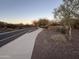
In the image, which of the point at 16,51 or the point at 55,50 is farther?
the point at 55,50

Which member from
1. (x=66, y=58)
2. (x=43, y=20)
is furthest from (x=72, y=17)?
(x=43, y=20)

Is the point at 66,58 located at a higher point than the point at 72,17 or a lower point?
lower

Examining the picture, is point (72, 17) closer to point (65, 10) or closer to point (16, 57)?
point (65, 10)

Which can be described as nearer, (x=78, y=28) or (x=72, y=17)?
(x=72, y=17)

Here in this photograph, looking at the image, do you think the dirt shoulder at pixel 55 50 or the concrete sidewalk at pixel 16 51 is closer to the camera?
the concrete sidewalk at pixel 16 51

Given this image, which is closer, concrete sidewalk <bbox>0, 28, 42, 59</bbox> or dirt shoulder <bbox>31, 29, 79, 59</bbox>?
concrete sidewalk <bbox>0, 28, 42, 59</bbox>

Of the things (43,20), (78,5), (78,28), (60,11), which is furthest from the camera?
(43,20)

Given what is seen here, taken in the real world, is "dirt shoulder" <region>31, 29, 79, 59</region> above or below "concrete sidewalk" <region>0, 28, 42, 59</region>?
below

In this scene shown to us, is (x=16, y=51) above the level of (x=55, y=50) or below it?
above

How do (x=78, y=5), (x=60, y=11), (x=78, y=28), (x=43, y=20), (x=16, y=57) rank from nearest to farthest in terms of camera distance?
(x=16, y=57) → (x=78, y=5) → (x=60, y=11) → (x=78, y=28) → (x=43, y=20)

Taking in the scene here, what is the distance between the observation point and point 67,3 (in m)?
23.9

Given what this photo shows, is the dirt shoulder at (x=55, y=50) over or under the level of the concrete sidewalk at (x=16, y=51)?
under

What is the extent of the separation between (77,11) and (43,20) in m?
105

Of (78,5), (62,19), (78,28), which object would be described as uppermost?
(78,5)
